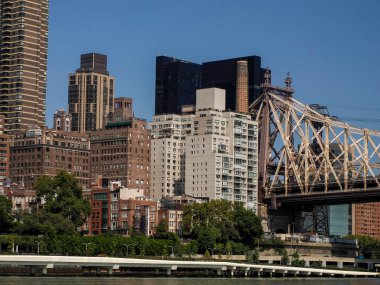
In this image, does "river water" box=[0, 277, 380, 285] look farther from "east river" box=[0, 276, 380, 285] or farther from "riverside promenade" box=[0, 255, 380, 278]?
"riverside promenade" box=[0, 255, 380, 278]

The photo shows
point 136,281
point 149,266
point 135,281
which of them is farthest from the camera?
point 149,266

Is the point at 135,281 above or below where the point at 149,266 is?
below

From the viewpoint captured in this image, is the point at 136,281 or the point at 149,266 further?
the point at 149,266

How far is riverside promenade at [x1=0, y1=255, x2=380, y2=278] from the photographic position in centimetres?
14510

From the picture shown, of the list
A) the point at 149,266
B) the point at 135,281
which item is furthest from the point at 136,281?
the point at 149,266

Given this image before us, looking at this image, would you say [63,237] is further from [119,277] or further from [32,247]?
[119,277]

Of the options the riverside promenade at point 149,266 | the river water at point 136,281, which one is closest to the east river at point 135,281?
the river water at point 136,281

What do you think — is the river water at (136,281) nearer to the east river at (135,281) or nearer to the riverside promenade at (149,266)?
the east river at (135,281)

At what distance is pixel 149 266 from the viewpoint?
160875 millimetres

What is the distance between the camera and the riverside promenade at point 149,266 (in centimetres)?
14510

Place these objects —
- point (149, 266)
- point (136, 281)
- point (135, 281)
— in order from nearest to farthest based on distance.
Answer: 1. point (135, 281)
2. point (136, 281)
3. point (149, 266)

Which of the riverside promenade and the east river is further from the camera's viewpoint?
the riverside promenade

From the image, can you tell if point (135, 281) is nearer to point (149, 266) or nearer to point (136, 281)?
point (136, 281)

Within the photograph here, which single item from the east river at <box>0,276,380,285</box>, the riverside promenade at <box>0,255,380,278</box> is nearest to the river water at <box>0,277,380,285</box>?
the east river at <box>0,276,380,285</box>
